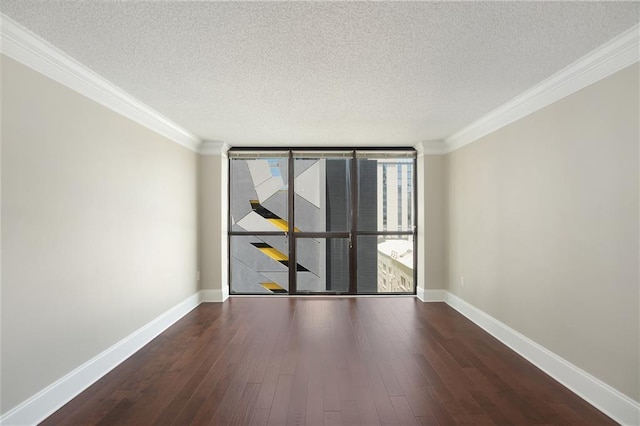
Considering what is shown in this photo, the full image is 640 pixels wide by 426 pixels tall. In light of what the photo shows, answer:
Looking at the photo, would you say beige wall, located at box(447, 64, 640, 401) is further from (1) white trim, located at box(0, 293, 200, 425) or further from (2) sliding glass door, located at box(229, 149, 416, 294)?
(1) white trim, located at box(0, 293, 200, 425)

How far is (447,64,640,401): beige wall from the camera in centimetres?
221

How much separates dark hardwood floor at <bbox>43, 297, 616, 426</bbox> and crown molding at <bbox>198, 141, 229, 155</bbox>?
2518mm

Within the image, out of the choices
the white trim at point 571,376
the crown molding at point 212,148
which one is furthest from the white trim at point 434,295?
the crown molding at point 212,148

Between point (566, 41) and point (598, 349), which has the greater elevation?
point (566, 41)

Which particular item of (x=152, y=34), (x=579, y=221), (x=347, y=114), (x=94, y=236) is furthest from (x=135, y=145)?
(x=579, y=221)

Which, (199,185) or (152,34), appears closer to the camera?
(152,34)

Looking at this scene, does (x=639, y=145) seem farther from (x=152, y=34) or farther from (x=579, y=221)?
(x=152, y=34)

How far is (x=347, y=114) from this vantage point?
12.1ft

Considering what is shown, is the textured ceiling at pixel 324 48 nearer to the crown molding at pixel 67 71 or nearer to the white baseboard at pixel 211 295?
the crown molding at pixel 67 71

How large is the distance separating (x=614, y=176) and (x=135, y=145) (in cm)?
408

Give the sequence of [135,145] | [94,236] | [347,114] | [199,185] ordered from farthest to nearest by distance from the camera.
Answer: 1. [199,185]
2. [347,114]
3. [135,145]
4. [94,236]

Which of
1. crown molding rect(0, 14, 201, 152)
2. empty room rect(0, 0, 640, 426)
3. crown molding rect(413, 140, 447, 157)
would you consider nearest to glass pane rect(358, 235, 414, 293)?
empty room rect(0, 0, 640, 426)

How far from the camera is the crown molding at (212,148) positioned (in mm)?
5172

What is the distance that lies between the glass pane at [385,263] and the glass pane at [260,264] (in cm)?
129
